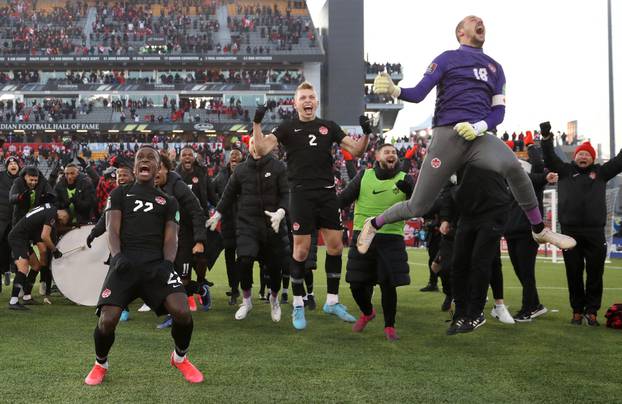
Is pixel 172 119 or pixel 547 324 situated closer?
pixel 547 324

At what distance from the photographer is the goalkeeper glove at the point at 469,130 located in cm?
586

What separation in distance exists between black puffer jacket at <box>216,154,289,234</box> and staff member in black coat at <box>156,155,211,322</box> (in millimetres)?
478

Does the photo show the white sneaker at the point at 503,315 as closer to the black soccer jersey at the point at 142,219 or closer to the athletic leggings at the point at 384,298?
the athletic leggings at the point at 384,298

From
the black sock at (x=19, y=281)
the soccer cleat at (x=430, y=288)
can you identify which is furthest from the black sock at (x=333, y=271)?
the soccer cleat at (x=430, y=288)

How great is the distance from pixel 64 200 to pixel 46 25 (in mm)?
56897

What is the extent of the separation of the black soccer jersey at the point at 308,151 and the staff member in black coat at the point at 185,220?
1.01 metres

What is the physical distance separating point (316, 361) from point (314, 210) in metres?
2.00

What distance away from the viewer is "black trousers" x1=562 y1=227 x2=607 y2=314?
26.2ft

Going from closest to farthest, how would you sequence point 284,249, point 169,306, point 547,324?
point 169,306
point 547,324
point 284,249

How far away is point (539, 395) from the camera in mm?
4828

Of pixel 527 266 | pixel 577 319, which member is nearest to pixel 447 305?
pixel 527 266

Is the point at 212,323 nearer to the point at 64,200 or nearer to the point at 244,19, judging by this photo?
the point at 64,200

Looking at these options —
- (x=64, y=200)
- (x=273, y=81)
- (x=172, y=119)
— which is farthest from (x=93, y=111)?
(x=64, y=200)

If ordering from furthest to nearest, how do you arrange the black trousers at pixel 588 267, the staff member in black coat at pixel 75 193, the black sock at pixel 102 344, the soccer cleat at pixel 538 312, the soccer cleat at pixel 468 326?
1. the staff member in black coat at pixel 75 193
2. the soccer cleat at pixel 538 312
3. the black trousers at pixel 588 267
4. the soccer cleat at pixel 468 326
5. the black sock at pixel 102 344
